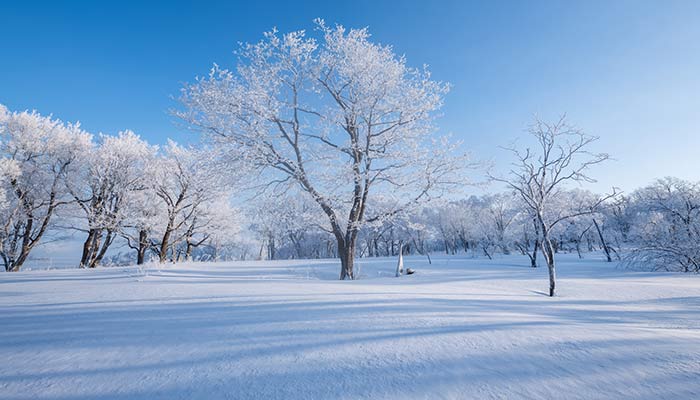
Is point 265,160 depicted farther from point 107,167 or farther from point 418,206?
point 107,167

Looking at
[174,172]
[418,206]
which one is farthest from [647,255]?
[174,172]

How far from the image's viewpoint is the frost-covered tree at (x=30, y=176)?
15406 mm

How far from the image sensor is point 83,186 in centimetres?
1748

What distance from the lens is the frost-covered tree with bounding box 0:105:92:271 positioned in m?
15.4

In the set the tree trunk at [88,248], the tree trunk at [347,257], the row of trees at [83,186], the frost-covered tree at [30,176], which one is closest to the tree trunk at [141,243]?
the row of trees at [83,186]

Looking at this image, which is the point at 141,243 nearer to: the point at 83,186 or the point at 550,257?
the point at 83,186

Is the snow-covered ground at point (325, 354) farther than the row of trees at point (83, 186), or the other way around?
the row of trees at point (83, 186)

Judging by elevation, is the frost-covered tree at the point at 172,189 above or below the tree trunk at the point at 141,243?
above

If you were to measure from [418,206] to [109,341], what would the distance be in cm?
814

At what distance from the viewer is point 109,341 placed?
8.14 feet

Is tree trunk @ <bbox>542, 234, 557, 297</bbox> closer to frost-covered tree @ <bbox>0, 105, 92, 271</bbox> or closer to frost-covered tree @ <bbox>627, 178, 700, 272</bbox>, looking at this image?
frost-covered tree @ <bbox>627, 178, 700, 272</bbox>

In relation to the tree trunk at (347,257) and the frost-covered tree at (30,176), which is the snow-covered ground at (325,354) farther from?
the frost-covered tree at (30,176)

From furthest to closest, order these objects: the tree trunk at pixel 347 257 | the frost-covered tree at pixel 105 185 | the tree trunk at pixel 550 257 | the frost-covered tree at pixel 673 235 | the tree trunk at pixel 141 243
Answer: the tree trunk at pixel 141 243
the frost-covered tree at pixel 105 185
the frost-covered tree at pixel 673 235
the tree trunk at pixel 347 257
the tree trunk at pixel 550 257

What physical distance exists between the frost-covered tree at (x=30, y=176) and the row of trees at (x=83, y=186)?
0.13 ft
